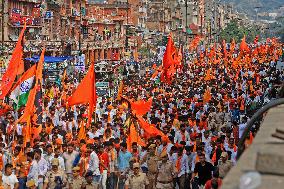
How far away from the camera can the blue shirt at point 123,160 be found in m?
11.6

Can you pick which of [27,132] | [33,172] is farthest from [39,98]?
[33,172]

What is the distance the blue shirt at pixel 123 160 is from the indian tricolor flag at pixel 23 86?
5.35m

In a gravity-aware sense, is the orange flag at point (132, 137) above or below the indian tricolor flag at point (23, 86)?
below

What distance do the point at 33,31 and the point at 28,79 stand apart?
41.4 metres

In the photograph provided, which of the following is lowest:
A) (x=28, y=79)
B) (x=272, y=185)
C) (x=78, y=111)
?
(x=78, y=111)

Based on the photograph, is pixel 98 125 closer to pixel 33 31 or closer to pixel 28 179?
pixel 28 179

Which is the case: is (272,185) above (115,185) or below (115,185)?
above

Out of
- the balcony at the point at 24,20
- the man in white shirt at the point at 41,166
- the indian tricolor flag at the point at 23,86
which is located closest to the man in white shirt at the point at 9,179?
the man in white shirt at the point at 41,166

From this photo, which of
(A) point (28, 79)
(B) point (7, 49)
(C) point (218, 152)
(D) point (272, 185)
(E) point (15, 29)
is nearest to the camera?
(D) point (272, 185)

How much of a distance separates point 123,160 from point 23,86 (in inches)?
247

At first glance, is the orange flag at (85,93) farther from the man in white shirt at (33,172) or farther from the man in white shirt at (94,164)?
the man in white shirt at (33,172)

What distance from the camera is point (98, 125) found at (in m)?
A: 15.5

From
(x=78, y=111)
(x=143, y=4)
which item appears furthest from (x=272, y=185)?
(x=143, y=4)

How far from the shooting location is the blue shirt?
458 inches
